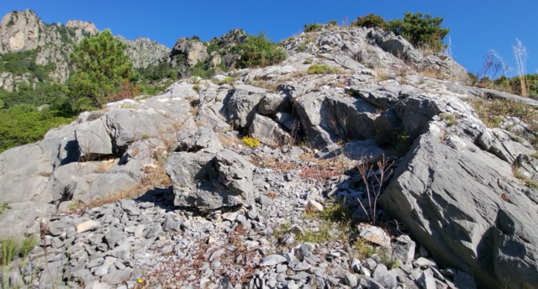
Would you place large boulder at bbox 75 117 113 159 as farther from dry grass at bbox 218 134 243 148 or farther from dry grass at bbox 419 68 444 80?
dry grass at bbox 419 68 444 80

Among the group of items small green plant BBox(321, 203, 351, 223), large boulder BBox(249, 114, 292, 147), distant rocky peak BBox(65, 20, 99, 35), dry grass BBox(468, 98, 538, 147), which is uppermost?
distant rocky peak BBox(65, 20, 99, 35)

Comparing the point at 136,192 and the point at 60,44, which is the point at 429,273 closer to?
the point at 136,192

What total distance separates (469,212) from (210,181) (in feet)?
14.0

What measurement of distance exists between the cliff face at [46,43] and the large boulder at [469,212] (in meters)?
101

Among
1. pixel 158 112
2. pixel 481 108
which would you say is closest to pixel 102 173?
pixel 158 112

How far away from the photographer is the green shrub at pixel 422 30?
18380 millimetres

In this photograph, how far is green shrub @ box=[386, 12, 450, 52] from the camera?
18.4 meters

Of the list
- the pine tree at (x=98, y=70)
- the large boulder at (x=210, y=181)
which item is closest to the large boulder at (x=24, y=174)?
Result: the large boulder at (x=210, y=181)

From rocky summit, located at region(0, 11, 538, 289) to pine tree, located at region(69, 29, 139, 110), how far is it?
7.50 meters

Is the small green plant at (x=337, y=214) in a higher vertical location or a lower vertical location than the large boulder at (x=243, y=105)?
lower

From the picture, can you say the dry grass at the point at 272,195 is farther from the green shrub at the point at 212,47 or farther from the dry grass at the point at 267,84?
the green shrub at the point at 212,47

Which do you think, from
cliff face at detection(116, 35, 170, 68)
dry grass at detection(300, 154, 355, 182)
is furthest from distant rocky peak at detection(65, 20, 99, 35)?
dry grass at detection(300, 154, 355, 182)

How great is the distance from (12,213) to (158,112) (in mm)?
5366

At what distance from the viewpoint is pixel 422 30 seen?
739 inches
